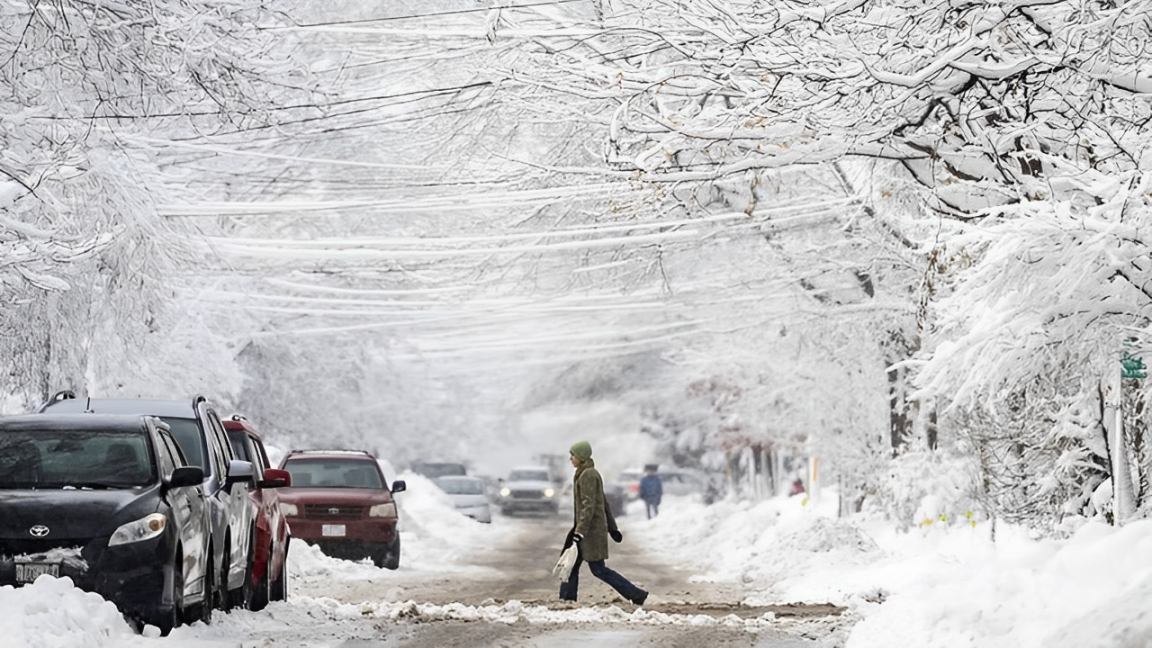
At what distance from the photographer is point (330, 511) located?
24.4 metres

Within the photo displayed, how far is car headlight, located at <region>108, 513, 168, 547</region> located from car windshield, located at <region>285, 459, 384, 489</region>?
13853mm

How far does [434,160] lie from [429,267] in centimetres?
713

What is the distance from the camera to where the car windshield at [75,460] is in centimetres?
1180

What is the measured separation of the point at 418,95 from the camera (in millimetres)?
20016

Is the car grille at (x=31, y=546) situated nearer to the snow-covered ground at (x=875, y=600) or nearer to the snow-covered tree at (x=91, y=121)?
the snow-covered ground at (x=875, y=600)

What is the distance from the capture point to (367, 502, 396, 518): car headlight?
24.5 metres

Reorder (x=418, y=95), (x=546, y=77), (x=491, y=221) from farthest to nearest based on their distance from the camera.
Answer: (x=491, y=221)
(x=418, y=95)
(x=546, y=77)

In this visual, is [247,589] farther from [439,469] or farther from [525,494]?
[439,469]

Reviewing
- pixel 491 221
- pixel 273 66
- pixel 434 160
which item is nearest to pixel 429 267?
pixel 491 221

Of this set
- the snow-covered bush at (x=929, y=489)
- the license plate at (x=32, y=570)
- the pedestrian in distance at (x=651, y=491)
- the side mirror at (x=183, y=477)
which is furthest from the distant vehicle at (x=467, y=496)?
the license plate at (x=32, y=570)

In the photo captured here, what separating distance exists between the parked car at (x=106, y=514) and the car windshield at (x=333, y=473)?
12.7 m

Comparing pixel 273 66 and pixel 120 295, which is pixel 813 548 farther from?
pixel 273 66

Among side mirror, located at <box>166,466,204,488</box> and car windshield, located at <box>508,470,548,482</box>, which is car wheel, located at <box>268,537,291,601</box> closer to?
side mirror, located at <box>166,466,204,488</box>

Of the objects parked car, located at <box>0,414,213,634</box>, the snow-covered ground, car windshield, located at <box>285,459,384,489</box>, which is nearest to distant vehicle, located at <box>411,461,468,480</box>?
the snow-covered ground
